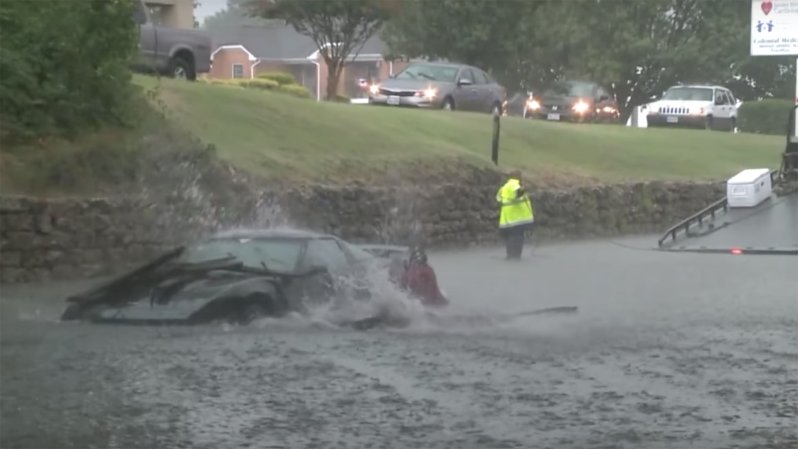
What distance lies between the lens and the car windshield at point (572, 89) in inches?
1746

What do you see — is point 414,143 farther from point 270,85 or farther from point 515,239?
point 270,85

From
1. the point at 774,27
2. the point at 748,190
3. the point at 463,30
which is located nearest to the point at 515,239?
the point at 748,190

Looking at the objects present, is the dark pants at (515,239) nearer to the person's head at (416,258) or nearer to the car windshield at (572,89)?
the person's head at (416,258)

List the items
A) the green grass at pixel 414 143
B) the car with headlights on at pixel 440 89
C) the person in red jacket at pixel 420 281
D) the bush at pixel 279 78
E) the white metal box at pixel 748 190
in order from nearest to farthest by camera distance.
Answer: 1. the person in red jacket at pixel 420 281
2. the white metal box at pixel 748 190
3. the green grass at pixel 414 143
4. the car with headlights on at pixel 440 89
5. the bush at pixel 279 78

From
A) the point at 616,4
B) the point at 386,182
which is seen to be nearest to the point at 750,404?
the point at 386,182

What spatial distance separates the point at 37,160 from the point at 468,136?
1252 centimetres

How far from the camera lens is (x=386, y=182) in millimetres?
24672

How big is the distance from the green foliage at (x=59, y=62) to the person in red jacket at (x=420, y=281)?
7050 mm

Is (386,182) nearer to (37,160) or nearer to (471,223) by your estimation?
(471,223)

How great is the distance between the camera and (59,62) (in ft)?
65.9

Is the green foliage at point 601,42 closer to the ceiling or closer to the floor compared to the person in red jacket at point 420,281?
closer to the ceiling

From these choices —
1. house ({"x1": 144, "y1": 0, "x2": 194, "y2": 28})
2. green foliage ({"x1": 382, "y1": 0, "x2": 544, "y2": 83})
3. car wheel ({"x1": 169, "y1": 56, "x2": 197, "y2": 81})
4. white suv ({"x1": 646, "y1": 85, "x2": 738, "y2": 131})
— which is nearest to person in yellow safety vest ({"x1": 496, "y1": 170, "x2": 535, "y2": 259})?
car wheel ({"x1": 169, "y1": 56, "x2": 197, "y2": 81})

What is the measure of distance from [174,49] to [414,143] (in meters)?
4.79

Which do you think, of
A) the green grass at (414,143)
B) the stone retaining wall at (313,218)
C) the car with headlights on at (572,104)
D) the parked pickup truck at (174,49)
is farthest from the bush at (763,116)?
the parked pickup truck at (174,49)
